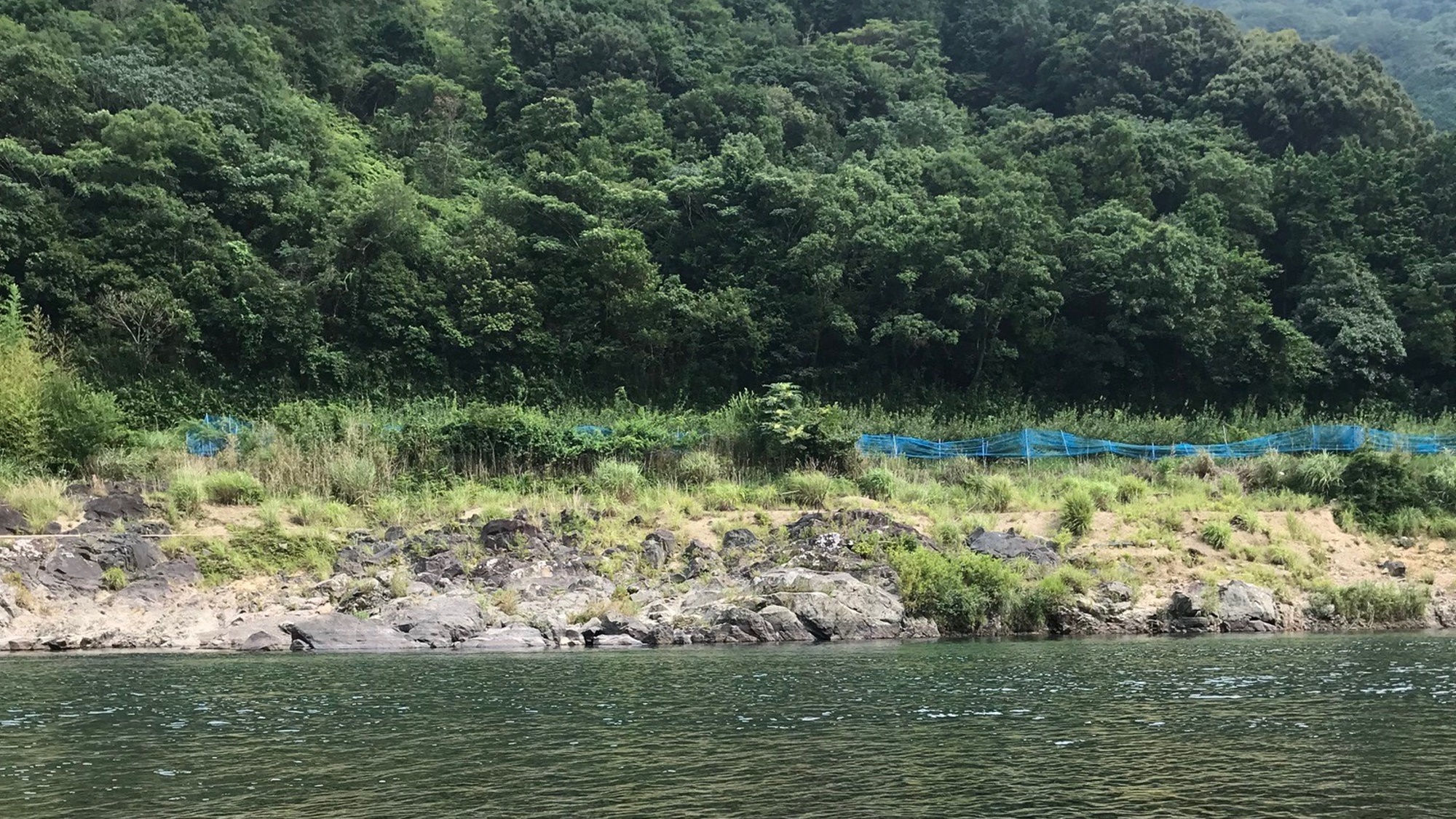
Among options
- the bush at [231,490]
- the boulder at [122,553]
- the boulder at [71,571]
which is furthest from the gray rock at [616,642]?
the bush at [231,490]

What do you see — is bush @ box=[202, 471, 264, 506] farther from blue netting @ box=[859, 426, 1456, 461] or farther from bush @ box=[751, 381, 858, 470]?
blue netting @ box=[859, 426, 1456, 461]

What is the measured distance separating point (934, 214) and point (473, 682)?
31.3 meters

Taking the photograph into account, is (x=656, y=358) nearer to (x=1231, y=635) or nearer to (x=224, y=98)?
(x=224, y=98)

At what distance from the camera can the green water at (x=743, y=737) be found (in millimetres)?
7023

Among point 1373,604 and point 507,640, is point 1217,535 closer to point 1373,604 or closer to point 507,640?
point 1373,604

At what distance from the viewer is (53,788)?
24.2 ft

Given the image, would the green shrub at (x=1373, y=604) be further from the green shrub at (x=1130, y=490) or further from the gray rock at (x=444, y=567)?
the gray rock at (x=444, y=567)

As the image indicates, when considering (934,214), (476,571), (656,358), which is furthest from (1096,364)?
(476,571)

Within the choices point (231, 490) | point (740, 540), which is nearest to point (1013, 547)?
point (740, 540)

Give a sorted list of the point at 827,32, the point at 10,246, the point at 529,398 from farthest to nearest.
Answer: the point at 827,32
the point at 529,398
the point at 10,246

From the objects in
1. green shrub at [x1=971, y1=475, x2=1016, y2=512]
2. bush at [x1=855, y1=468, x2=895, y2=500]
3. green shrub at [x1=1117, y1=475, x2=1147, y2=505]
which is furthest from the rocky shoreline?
green shrub at [x1=1117, y1=475, x2=1147, y2=505]

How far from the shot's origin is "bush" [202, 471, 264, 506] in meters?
21.7

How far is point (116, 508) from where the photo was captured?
20.2 metres

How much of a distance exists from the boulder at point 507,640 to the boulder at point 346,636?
798 mm
